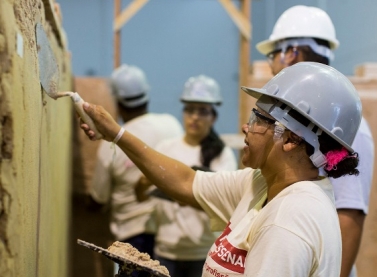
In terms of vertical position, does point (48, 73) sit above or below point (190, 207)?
above

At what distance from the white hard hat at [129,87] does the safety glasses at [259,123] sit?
2.73 metres

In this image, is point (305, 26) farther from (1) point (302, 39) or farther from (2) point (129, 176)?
(2) point (129, 176)

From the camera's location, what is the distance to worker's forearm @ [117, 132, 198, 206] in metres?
2.20

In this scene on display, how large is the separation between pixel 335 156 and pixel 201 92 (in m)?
2.33

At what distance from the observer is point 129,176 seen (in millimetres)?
4105

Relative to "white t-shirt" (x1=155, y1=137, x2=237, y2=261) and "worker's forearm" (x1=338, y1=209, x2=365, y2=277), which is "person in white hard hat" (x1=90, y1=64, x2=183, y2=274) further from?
"worker's forearm" (x1=338, y1=209, x2=365, y2=277)

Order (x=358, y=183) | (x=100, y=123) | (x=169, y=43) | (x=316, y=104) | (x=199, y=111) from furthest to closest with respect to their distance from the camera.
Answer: (x=169, y=43) → (x=199, y=111) → (x=358, y=183) → (x=100, y=123) → (x=316, y=104)

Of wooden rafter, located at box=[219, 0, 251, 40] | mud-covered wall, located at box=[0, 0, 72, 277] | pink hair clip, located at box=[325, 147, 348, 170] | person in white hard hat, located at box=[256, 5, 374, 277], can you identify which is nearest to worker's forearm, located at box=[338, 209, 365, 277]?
person in white hard hat, located at box=[256, 5, 374, 277]

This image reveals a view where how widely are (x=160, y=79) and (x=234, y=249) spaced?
5738 millimetres

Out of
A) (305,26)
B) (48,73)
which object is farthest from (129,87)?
(48,73)

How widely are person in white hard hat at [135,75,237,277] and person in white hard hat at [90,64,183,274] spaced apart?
1.13ft

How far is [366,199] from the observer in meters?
2.28

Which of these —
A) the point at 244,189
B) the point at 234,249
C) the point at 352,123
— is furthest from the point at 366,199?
the point at 234,249

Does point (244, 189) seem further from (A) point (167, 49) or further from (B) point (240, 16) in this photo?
(A) point (167, 49)
